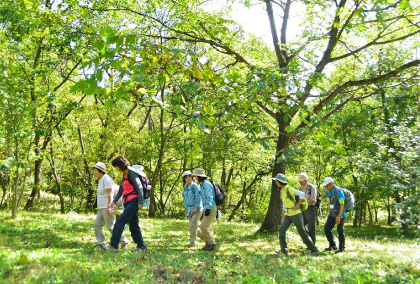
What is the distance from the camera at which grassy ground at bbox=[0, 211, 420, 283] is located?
4.76 meters

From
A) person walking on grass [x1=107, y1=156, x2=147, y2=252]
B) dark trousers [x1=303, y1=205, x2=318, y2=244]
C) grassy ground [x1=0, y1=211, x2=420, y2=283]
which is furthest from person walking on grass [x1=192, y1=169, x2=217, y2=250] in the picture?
dark trousers [x1=303, y1=205, x2=318, y2=244]

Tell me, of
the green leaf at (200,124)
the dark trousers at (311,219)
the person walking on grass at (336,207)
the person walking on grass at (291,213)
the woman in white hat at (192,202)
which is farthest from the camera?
the dark trousers at (311,219)

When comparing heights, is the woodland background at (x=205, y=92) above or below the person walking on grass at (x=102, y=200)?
above

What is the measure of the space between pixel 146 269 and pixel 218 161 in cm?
1428

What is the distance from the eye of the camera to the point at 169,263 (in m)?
6.32

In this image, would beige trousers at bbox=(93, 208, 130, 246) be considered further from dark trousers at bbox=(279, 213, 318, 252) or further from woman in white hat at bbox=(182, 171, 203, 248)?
dark trousers at bbox=(279, 213, 318, 252)

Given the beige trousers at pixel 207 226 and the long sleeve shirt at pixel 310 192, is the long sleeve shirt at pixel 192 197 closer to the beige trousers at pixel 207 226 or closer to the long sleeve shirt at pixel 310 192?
the beige trousers at pixel 207 226

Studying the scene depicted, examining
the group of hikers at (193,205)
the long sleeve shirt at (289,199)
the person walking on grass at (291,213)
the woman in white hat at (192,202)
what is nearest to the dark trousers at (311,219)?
the group of hikers at (193,205)

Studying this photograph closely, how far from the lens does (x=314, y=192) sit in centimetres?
906

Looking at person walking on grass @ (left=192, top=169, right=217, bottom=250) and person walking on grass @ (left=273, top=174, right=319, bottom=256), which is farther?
person walking on grass @ (left=192, top=169, right=217, bottom=250)

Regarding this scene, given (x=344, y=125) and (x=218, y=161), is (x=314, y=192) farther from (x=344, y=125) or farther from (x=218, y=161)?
(x=344, y=125)

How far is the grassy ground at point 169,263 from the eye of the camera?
15.6 feet

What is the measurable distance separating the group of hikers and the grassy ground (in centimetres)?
40

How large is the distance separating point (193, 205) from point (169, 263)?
8.56 ft
